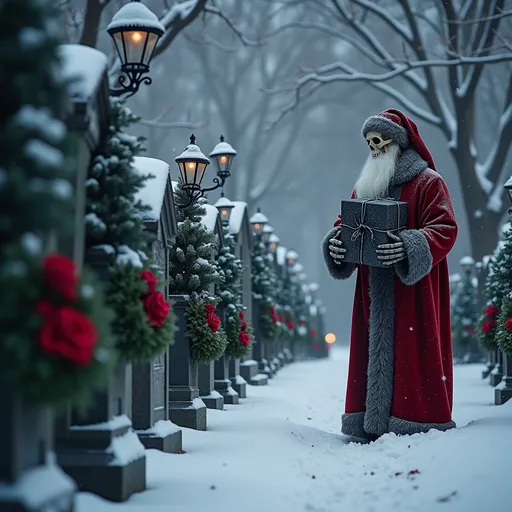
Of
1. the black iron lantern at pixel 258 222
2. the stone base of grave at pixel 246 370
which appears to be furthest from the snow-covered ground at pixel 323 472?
the black iron lantern at pixel 258 222

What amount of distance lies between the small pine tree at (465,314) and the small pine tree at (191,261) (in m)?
14.1

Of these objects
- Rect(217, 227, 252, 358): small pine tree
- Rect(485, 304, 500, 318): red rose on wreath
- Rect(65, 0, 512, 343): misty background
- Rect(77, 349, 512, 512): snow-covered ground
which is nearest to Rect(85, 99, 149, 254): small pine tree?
Rect(77, 349, 512, 512): snow-covered ground

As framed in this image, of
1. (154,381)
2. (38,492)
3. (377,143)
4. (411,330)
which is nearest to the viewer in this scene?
(38,492)

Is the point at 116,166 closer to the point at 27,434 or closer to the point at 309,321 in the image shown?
the point at 27,434

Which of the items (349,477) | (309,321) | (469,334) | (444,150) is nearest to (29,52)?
(349,477)

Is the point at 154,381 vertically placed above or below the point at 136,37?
below

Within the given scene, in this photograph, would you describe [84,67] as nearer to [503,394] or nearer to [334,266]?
[334,266]

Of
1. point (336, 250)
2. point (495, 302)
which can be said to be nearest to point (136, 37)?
point (336, 250)

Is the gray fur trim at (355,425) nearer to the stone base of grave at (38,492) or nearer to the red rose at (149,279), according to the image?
the red rose at (149,279)

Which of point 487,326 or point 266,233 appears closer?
point 487,326

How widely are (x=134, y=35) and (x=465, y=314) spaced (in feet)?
56.5

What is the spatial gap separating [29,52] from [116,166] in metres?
1.89

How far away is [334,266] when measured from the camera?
7.96 meters

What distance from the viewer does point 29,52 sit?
358 cm
